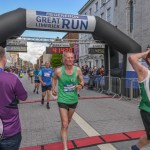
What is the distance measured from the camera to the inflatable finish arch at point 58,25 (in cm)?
1060

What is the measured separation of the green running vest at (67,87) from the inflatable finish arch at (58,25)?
272 inches

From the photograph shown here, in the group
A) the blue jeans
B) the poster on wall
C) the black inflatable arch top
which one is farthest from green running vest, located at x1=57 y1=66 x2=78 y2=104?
the poster on wall

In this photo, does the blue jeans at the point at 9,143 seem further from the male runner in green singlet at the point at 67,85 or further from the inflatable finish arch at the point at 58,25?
the inflatable finish arch at the point at 58,25

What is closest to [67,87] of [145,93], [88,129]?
[145,93]

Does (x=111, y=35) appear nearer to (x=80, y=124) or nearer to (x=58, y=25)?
(x=58, y=25)

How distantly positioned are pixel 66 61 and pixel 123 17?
22.4 metres

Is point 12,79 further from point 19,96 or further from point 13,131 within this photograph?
point 13,131

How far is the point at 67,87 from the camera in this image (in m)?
4.40

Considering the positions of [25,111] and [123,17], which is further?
[123,17]

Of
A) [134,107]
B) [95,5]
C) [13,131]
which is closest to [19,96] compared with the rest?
[13,131]

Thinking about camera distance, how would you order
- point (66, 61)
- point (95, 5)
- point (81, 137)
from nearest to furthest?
1. point (66, 61)
2. point (81, 137)
3. point (95, 5)

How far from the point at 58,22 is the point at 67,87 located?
307 inches

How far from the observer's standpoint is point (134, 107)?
9211mm

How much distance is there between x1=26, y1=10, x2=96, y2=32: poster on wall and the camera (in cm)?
1133
